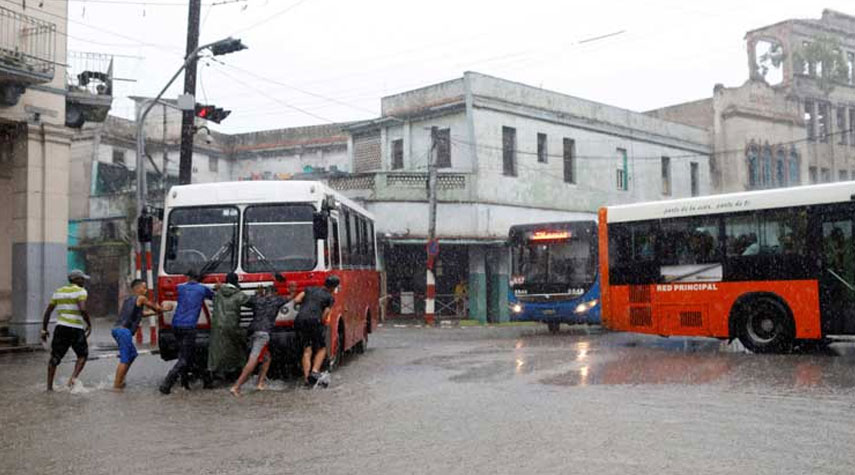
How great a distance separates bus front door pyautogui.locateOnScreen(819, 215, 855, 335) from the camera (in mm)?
14453

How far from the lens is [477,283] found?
32.8m

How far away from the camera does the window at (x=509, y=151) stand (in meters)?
33.6

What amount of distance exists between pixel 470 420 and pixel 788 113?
141 feet

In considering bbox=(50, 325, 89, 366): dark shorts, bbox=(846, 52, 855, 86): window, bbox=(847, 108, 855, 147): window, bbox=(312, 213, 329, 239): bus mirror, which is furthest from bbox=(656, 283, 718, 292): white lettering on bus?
bbox=(846, 52, 855, 86): window

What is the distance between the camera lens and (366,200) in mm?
31656

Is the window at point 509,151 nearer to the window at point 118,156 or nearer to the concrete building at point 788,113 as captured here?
the concrete building at point 788,113

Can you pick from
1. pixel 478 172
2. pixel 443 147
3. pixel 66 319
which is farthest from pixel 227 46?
pixel 443 147

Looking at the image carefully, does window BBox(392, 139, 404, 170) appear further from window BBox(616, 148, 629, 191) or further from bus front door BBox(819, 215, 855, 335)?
bus front door BBox(819, 215, 855, 335)

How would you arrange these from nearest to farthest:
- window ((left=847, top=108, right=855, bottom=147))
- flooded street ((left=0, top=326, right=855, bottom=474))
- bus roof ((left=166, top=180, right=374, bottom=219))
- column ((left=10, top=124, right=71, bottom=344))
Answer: flooded street ((left=0, top=326, right=855, bottom=474))
bus roof ((left=166, top=180, right=374, bottom=219))
column ((left=10, top=124, right=71, bottom=344))
window ((left=847, top=108, right=855, bottom=147))

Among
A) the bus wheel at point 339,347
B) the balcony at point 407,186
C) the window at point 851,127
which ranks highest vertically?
the window at point 851,127

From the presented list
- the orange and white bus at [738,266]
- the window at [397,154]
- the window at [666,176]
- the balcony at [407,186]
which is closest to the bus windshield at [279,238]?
the orange and white bus at [738,266]

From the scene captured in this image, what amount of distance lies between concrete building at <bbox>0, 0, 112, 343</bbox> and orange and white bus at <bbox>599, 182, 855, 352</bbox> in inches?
500

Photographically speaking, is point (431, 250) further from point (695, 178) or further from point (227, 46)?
point (695, 178)

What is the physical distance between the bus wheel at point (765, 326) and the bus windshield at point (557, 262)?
19.8 feet
